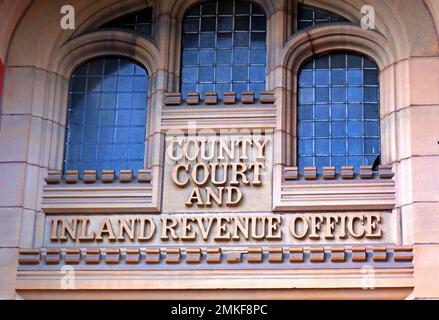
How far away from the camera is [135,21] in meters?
18.4

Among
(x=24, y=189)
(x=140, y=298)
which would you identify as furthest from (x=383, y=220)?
(x=24, y=189)

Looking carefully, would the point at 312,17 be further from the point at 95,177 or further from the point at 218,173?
the point at 95,177

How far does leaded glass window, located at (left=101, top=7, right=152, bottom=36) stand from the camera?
→ 18359 millimetres

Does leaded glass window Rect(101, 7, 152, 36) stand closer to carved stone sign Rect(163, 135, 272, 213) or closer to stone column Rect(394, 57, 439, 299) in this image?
carved stone sign Rect(163, 135, 272, 213)

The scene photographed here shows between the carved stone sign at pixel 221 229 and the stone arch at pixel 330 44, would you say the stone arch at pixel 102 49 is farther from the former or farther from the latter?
the carved stone sign at pixel 221 229

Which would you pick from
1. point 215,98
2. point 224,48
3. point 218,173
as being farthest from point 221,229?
point 224,48

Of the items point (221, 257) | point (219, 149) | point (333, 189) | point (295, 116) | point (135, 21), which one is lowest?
point (221, 257)

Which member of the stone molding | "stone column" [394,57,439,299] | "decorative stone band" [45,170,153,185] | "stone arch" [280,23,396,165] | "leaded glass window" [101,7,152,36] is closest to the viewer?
"stone column" [394,57,439,299]

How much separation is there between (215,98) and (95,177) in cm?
230

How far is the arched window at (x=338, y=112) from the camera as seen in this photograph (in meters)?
17.0

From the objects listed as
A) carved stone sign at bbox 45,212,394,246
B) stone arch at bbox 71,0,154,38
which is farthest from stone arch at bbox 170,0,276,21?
carved stone sign at bbox 45,212,394,246

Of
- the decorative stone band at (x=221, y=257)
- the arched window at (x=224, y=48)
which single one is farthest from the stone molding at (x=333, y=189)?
the arched window at (x=224, y=48)

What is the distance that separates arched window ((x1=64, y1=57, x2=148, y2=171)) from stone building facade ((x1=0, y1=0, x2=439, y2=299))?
2 centimetres
